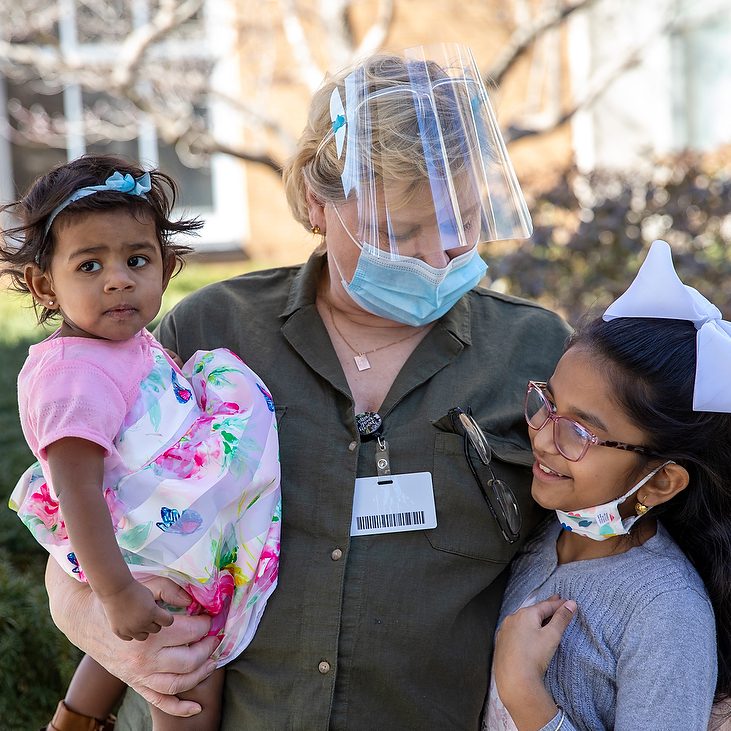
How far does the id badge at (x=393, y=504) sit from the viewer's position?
2.11 metres

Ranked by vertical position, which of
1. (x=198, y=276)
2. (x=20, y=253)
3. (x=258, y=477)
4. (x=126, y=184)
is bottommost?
(x=198, y=276)

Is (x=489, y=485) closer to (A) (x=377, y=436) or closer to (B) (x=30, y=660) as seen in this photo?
(A) (x=377, y=436)

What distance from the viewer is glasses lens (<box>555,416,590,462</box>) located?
76.5 inches

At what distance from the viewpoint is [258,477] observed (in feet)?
6.64

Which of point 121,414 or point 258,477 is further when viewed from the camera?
point 258,477

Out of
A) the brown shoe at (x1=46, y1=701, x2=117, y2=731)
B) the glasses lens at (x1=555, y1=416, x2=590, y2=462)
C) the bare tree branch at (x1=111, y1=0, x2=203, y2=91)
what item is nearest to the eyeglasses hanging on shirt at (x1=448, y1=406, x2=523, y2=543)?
Result: the glasses lens at (x1=555, y1=416, x2=590, y2=462)

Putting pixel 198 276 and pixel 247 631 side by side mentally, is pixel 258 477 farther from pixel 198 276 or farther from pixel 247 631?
pixel 198 276

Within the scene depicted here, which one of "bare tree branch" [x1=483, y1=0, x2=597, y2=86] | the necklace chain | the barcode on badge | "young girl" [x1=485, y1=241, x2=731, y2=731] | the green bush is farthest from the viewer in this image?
"bare tree branch" [x1=483, y1=0, x2=597, y2=86]

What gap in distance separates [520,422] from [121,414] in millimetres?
923

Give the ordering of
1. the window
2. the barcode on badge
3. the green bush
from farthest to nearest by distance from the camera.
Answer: the window → the green bush → the barcode on badge

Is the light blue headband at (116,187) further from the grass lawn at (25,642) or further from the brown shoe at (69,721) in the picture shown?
the brown shoe at (69,721)

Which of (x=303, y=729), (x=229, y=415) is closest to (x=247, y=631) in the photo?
(x=303, y=729)

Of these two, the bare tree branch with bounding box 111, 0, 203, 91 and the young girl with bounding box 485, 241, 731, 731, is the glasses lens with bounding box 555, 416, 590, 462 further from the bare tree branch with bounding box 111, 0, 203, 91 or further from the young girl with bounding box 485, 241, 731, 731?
the bare tree branch with bounding box 111, 0, 203, 91

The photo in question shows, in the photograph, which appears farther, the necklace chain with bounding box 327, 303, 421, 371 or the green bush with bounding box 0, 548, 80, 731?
Answer: the green bush with bounding box 0, 548, 80, 731
